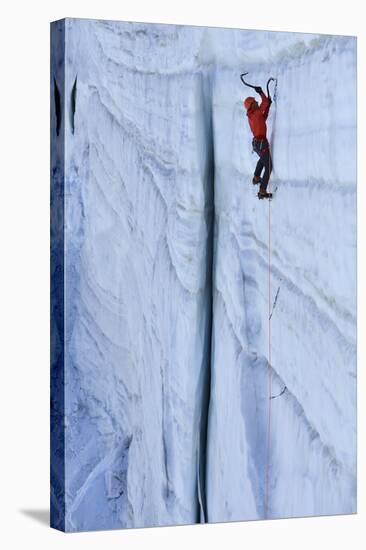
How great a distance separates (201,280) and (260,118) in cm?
61

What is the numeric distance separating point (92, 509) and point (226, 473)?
1.67 feet

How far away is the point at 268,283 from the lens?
6.32 m

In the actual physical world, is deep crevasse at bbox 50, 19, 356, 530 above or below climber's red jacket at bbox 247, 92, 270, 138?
below

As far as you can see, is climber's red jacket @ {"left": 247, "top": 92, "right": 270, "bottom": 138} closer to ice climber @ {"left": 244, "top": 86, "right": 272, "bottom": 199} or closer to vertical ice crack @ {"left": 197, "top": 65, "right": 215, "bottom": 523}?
ice climber @ {"left": 244, "top": 86, "right": 272, "bottom": 199}

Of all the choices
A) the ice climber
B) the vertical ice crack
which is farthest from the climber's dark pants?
the vertical ice crack

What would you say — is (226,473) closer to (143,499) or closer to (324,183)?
(143,499)

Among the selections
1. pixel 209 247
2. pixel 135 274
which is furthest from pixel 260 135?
pixel 135 274

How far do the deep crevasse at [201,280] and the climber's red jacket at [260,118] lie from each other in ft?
0.12

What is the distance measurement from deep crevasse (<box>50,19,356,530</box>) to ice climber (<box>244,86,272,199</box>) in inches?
1.3

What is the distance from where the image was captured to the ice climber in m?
6.30

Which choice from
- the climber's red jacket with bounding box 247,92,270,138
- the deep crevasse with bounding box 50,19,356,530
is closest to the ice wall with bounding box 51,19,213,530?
the deep crevasse with bounding box 50,19,356,530

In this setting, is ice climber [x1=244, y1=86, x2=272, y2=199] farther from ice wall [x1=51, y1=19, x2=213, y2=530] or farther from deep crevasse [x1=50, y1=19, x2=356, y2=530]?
ice wall [x1=51, y1=19, x2=213, y2=530]

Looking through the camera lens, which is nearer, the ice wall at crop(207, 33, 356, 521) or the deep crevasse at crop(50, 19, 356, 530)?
the deep crevasse at crop(50, 19, 356, 530)

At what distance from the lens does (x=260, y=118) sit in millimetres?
6316
